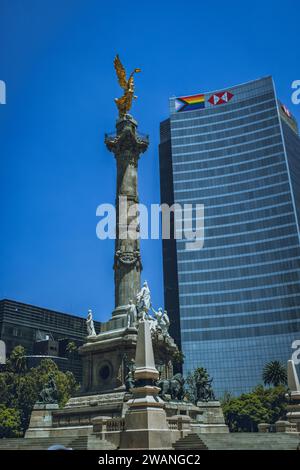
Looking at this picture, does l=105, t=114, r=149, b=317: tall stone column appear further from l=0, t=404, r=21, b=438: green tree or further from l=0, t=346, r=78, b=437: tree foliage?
l=0, t=404, r=21, b=438: green tree

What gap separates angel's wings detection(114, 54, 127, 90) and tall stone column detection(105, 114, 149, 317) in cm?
318

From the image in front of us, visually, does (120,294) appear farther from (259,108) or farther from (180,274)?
(259,108)

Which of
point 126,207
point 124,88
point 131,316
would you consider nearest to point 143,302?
point 131,316

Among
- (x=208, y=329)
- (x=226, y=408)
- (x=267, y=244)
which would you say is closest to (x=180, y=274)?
(x=208, y=329)

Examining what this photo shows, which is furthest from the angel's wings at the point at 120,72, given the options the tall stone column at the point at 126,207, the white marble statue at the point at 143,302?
the white marble statue at the point at 143,302

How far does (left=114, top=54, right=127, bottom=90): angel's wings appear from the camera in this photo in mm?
43188

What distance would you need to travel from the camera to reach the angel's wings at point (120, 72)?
43.2 meters

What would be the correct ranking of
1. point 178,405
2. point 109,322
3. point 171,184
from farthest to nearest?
1. point 171,184
2. point 109,322
3. point 178,405

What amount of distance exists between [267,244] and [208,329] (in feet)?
78.4

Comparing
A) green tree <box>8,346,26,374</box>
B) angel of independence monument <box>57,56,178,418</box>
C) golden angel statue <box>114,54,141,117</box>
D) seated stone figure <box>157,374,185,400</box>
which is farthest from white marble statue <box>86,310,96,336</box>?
green tree <box>8,346,26,374</box>

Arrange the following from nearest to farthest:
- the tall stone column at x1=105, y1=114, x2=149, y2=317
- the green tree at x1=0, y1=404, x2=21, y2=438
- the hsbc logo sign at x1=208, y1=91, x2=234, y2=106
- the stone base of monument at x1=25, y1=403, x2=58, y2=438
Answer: the stone base of monument at x1=25, y1=403, x2=58, y2=438 < the tall stone column at x1=105, y1=114, x2=149, y2=317 < the green tree at x1=0, y1=404, x2=21, y2=438 < the hsbc logo sign at x1=208, y1=91, x2=234, y2=106

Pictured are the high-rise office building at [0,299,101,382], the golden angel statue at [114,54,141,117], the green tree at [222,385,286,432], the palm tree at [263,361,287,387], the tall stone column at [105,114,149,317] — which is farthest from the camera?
the high-rise office building at [0,299,101,382]

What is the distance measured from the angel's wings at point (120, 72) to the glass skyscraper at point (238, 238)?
67.6 meters

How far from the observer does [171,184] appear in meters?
129
